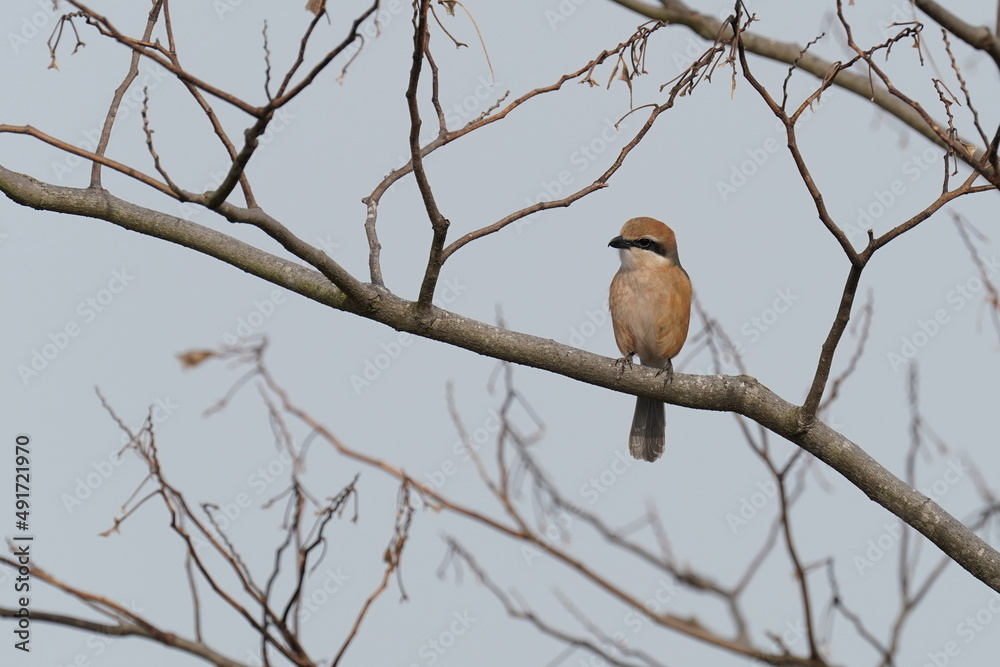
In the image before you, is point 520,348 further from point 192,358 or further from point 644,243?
point 644,243

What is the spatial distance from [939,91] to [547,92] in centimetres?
113

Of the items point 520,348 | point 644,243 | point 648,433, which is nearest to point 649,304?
point 644,243

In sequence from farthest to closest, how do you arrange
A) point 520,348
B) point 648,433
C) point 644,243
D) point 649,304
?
point 648,433 < point 644,243 < point 649,304 < point 520,348

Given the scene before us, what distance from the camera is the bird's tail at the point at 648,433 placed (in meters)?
6.14

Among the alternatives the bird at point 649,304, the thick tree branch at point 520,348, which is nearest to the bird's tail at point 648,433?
the bird at point 649,304

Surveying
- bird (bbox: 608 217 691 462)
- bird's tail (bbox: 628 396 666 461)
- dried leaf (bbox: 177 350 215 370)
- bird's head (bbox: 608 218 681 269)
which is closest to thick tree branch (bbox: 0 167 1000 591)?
dried leaf (bbox: 177 350 215 370)

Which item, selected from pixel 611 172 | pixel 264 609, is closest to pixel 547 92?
pixel 611 172

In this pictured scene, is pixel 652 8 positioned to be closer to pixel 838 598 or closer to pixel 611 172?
pixel 611 172

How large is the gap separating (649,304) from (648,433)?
82 centimetres

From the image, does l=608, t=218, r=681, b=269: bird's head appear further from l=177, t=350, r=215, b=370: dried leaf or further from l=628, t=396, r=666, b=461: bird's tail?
l=177, t=350, r=215, b=370: dried leaf

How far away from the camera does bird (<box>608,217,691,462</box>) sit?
582cm

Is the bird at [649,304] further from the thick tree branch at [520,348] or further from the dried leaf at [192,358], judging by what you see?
the dried leaf at [192,358]

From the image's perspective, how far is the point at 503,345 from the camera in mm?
3260

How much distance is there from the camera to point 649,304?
5.83m
